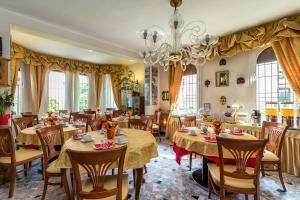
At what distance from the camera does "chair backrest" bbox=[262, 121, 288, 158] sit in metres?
2.56

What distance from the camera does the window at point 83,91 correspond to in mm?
6816

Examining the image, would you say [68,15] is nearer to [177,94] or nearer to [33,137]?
[33,137]

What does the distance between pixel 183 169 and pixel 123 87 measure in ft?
14.5

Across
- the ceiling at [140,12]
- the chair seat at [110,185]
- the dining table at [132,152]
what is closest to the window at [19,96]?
the ceiling at [140,12]

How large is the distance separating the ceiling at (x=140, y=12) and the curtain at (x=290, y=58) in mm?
509

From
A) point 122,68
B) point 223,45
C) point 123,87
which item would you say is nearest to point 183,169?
point 223,45

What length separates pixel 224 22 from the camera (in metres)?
3.48

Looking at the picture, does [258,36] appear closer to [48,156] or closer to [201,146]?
[201,146]

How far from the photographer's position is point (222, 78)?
4516 millimetres

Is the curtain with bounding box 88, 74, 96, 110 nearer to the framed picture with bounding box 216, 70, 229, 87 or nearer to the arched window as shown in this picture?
the framed picture with bounding box 216, 70, 229, 87

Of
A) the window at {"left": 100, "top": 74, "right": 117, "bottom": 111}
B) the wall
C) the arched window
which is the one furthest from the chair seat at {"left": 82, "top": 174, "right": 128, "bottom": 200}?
the window at {"left": 100, "top": 74, "right": 117, "bottom": 111}

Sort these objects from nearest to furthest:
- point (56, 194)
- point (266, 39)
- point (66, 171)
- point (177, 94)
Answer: point (66, 171), point (56, 194), point (266, 39), point (177, 94)

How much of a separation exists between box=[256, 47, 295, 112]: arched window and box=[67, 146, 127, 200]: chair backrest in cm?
348

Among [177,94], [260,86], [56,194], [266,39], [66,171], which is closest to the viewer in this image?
[66,171]
